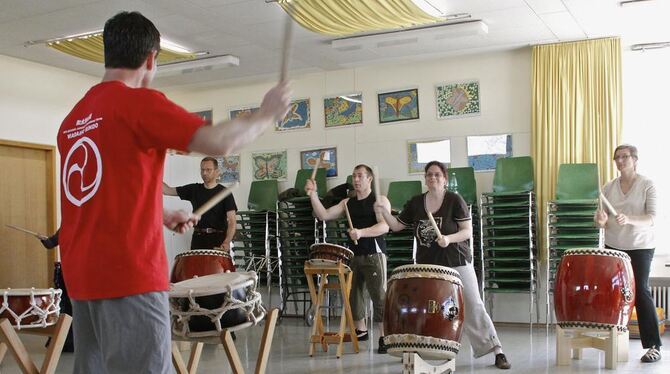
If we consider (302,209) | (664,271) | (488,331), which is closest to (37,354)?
(302,209)

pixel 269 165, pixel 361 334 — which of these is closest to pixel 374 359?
pixel 361 334

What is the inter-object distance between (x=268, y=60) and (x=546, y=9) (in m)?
3.22

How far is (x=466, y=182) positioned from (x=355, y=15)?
248cm

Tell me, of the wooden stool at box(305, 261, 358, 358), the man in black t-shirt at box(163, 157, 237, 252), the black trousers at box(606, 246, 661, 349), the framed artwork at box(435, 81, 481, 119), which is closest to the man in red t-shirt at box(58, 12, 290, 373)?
the wooden stool at box(305, 261, 358, 358)

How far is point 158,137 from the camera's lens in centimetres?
184

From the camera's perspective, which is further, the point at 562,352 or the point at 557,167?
the point at 557,167

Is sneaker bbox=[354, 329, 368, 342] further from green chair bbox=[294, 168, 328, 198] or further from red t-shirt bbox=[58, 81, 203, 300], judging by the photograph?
red t-shirt bbox=[58, 81, 203, 300]

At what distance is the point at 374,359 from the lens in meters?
5.85

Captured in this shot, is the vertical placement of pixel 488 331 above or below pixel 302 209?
below

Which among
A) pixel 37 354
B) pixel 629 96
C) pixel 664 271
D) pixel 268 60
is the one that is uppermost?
pixel 268 60

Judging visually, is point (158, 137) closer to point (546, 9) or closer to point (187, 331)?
point (187, 331)

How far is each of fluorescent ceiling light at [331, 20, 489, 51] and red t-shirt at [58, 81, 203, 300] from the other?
534 cm

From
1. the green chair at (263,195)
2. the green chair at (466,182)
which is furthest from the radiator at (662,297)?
the green chair at (263,195)

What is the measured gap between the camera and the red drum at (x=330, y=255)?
234 inches
